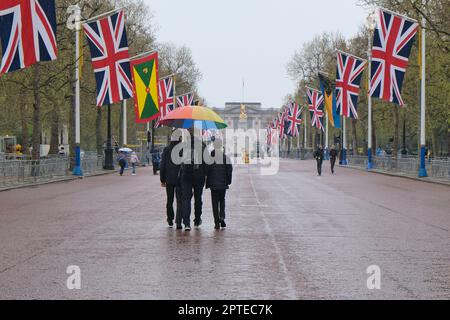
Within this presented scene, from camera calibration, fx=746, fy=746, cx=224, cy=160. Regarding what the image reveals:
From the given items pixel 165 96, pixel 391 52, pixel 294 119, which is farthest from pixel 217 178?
pixel 294 119

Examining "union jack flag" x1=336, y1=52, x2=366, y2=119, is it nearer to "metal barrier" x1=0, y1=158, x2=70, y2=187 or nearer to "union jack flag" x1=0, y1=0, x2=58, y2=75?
"metal barrier" x1=0, y1=158, x2=70, y2=187

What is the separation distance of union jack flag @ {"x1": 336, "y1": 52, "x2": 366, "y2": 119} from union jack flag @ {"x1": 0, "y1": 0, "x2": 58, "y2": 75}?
2560 centimetres

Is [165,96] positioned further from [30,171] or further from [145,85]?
[30,171]

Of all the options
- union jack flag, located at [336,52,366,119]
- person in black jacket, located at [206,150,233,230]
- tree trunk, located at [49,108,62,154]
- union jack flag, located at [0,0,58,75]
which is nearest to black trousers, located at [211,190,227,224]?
person in black jacket, located at [206,150,233,230]

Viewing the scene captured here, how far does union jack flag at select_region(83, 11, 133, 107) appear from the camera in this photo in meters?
34.3

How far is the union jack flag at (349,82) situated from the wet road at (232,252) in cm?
2627

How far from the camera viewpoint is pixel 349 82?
153 feet

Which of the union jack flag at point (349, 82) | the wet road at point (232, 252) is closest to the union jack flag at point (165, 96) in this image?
the union jack flag at point (349, 82)

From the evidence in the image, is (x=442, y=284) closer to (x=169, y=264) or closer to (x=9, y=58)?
(x=169, y=264)

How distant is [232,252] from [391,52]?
24251 mm

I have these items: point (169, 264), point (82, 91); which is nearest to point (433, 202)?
point (169, 264)

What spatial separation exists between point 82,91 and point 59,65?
6.40 m

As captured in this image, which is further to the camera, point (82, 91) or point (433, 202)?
point (82, 91)
